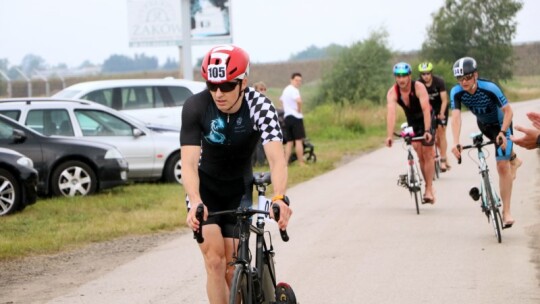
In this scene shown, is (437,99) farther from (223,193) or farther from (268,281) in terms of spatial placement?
(268,281)

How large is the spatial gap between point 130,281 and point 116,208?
229 inches

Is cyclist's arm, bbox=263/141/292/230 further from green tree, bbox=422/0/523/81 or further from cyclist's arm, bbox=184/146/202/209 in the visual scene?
green tree, bbox=422/0/523/81

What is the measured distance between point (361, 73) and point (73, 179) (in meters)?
39.8

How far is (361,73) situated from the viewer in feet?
184

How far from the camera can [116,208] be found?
1596 centimetres

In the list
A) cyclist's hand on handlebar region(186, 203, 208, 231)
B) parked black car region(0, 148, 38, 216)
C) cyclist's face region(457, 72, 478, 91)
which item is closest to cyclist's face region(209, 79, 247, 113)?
cyclist's hand on handlebar region(186, 203, 208, 231)

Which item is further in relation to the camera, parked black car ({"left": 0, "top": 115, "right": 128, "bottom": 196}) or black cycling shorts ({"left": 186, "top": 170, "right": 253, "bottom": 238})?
parked black car ({"left": 0, "top": 115, "right": 128, "bottom": 196})

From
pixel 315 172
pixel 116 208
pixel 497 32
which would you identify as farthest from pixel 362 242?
pixel 497 32

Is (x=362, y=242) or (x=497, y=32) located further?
(x=497, y=32)

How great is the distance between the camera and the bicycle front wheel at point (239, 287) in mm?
6355

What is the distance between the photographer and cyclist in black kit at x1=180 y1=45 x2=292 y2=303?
6660mm

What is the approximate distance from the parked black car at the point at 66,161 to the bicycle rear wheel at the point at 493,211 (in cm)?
687

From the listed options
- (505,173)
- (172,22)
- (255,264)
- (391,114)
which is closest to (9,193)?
(391,114)

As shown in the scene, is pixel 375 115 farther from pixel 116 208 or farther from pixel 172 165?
pixel 116 208
